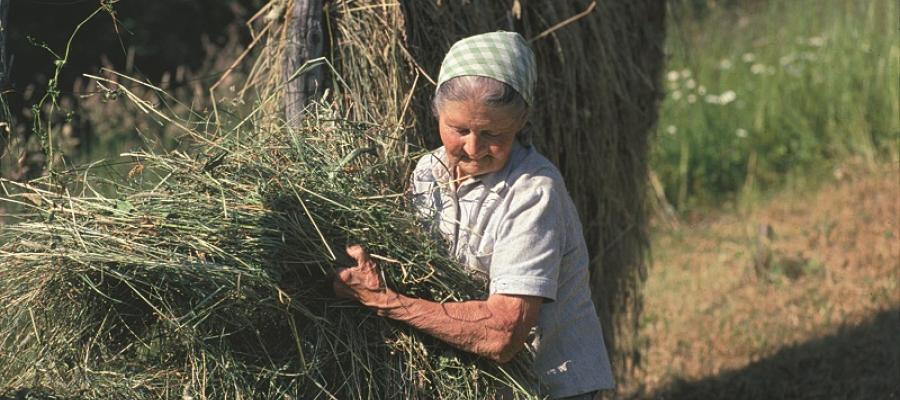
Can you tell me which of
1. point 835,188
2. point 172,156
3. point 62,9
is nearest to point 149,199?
point 172,156

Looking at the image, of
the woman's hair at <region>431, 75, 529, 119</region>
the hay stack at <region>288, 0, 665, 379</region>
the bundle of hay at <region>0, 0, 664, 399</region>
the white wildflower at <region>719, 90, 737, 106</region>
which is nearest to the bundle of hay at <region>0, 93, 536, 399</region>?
the bundle of hay at <region>0, 0, 664, 399</region>

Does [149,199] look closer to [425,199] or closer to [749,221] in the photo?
[425,199]

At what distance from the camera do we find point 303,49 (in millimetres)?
3334

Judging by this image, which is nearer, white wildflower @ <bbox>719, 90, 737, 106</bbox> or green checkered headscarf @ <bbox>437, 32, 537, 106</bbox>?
green checkered headscarf @ <bbox>437, 32, 537, 106</bbox>

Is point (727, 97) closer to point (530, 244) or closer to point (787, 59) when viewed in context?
point (787, 59)

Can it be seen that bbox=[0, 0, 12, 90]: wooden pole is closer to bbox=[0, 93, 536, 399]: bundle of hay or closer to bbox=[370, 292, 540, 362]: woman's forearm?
bbox=[0, 93, 536, 399]: bundle of hay

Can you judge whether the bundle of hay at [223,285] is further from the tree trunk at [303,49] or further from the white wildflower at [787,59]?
the white wildflower at [787,59]

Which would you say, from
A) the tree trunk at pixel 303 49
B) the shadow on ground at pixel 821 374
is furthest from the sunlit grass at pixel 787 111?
the tree trunk at pixel 303 49

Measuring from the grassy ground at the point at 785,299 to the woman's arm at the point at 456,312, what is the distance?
2631mm

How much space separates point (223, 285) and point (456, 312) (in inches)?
20.3

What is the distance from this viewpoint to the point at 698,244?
24.5 feet

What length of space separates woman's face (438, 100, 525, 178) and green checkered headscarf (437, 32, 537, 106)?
7 cm

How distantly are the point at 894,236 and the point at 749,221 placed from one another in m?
1.02

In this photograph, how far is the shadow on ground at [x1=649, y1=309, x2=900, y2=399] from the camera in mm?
4844
